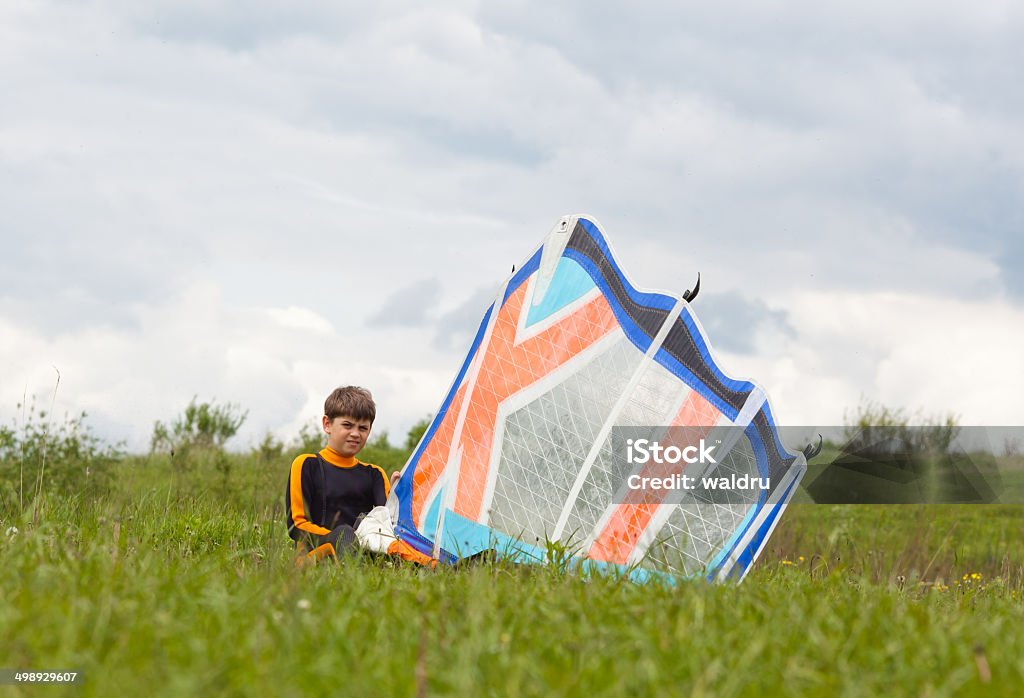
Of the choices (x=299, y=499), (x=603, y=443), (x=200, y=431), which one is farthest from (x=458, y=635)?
(x=200, y=431)

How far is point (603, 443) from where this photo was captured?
512 cm

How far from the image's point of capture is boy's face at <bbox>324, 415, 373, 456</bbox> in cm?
613

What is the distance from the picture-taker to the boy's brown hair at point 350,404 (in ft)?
20.1

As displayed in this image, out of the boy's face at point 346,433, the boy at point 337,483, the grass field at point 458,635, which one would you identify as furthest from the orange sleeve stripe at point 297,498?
the grass field at point 458,635

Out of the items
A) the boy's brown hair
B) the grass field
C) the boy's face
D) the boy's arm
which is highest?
the boy's brown hair

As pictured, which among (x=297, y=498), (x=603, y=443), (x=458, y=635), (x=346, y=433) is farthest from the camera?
(x=346, y=433)

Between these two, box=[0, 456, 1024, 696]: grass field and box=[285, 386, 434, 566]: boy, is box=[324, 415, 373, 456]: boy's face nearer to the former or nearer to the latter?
box=[285, 386, 434, 566]: boy

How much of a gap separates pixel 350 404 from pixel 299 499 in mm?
688

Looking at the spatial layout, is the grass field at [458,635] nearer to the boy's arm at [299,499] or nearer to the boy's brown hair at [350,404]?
the boy's arm at [299,499]

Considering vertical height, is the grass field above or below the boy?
below

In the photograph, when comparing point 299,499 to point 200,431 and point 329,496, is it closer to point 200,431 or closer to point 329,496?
point 329,496

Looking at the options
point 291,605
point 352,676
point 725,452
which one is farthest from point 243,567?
point 725,452

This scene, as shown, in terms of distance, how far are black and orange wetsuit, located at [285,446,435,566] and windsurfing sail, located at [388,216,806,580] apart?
576mm

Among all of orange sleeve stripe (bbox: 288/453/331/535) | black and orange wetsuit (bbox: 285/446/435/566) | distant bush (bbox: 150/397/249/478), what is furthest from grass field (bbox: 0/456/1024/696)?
distant bush (bbox: 150/397/249/478)
